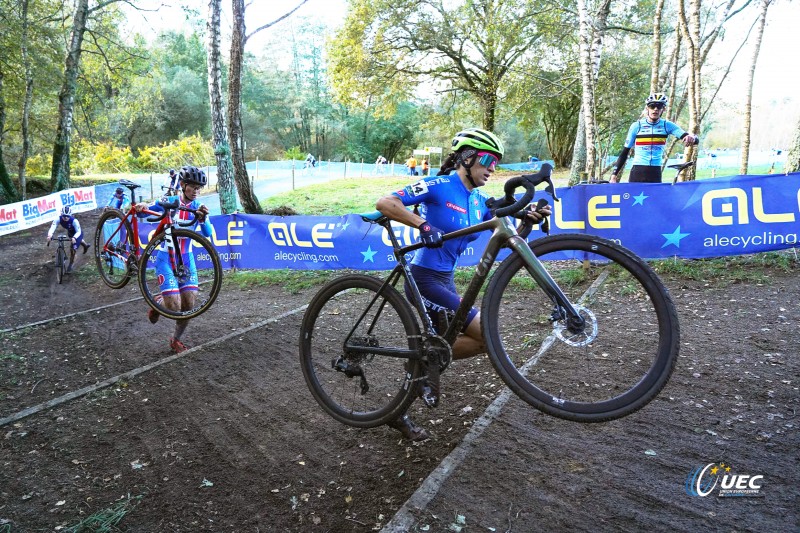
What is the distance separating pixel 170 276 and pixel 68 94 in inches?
734

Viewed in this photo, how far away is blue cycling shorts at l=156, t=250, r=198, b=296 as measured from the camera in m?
6.00

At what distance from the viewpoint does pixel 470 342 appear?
3434mm

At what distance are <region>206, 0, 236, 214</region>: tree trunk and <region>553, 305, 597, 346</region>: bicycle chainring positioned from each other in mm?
10041

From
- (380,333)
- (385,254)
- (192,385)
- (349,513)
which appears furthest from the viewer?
(385,254)

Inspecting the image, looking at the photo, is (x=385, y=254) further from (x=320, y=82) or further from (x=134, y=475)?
(x=320, y=82)

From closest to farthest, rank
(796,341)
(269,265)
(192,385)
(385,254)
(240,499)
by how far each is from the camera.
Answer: (240,499) < (796,341) < (192,385) < (385,254) < (269,265)

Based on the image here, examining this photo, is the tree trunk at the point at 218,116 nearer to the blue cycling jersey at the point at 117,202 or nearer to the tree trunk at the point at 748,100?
the blue cycling jersey at the point at 117,202

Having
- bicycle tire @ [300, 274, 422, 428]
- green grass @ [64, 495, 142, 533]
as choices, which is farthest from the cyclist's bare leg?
green grass @ [64, 495, 142, 533]

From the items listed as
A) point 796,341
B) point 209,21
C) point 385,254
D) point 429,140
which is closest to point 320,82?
point 429,140

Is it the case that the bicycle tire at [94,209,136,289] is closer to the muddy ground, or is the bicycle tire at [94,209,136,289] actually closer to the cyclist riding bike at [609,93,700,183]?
the muddy ground

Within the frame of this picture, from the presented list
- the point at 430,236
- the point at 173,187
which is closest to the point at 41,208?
the point at 173,187

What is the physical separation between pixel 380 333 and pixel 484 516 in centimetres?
136

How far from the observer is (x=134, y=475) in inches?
141

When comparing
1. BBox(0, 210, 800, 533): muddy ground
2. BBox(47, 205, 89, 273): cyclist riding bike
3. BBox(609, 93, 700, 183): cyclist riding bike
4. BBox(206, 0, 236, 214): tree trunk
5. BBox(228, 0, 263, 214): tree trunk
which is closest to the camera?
BBox(0, 210, 800, 533): muddy ground
